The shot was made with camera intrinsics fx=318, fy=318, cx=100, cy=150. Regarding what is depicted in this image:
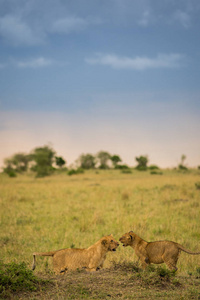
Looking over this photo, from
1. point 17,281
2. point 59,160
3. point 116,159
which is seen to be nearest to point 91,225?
point 17,281

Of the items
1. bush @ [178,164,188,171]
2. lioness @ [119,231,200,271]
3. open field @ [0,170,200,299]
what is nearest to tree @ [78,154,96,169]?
bush @ [178,164,188,171]

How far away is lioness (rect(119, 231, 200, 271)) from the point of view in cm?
661

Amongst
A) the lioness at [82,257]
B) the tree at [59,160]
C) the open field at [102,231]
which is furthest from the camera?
the tree at [59,160]

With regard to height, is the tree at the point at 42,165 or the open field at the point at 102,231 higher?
the tree at the point at 42,165

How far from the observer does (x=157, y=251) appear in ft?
22.1

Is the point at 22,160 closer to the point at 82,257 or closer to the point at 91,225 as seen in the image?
the point at 91,225

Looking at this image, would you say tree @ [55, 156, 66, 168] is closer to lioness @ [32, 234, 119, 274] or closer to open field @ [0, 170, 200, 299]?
open field @ [0, 170, 200, 299]

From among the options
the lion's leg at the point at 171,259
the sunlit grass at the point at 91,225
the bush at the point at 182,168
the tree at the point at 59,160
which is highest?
the tree at the point at 59,160

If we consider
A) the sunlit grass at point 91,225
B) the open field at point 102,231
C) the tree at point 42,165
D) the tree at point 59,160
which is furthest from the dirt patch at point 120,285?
the tree at point 59,160

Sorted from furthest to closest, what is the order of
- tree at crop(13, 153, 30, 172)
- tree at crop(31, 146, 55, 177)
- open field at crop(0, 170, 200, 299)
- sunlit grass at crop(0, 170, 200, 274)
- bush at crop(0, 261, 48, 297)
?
tree at crop(13, 153, 30, 172), tree at crop(31, 146, 55, 177), sunlit grass at crop(0, 170, 200, 274), open field at crop(0, 170, 200, 299), bush at crop(0, 261, 48, 297)

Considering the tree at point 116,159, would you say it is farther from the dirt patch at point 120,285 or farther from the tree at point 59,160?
the dirt patch at point 120,285

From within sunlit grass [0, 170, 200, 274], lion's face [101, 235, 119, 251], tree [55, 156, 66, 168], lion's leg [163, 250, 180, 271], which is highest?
tree [55, 156, 66, 168]

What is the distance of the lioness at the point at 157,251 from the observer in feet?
21.7

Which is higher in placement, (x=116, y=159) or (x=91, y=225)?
(x=116, y=159)
